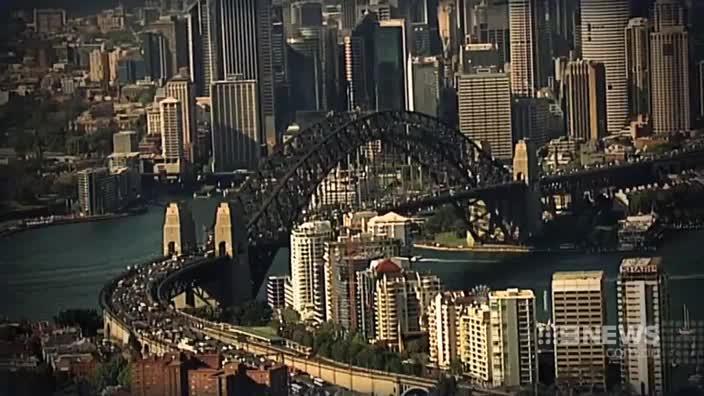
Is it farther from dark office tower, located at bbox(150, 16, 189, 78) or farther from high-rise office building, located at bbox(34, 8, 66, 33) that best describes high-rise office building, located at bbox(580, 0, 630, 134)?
high-rise office building, located at bbox(34, 8, 66, 33)

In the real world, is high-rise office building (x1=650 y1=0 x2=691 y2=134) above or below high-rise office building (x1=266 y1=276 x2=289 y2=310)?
above

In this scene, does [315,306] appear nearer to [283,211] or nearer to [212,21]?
[283,211]

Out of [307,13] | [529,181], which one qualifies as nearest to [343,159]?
[529,181]

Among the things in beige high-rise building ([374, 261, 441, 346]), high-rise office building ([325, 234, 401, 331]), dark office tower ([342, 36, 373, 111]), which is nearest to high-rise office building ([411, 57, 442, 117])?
dark office tower ([342, 36, 373, 111])

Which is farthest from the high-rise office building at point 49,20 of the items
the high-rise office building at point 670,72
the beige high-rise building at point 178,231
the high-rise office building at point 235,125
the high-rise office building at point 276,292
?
the high-rise office building at point 670,72

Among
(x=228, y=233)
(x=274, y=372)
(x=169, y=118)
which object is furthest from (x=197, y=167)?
(x=274, y=372)

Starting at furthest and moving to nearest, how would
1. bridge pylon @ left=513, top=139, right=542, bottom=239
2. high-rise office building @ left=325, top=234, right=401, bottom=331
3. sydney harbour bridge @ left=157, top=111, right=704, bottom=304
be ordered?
bridge pylon @ left=513, top=139, right=542, bottom=239 < sydney harbour bridge @ left=157, top=111, right=704, bottom=304 < high-rise office building @ left=325, top=234, right=401, bottom=331
